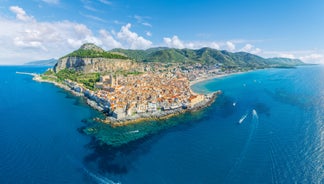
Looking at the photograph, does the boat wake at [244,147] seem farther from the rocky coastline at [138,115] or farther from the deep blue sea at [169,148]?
the rocky coastline at [138,115]

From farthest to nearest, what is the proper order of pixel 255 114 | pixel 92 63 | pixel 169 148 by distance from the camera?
1. pixel 92 63
2. pixel 255 114
3. pixel 169 148

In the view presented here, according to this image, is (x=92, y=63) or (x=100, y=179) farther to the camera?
(x=92, y=63)

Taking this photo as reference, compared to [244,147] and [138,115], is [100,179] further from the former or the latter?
[138,115]

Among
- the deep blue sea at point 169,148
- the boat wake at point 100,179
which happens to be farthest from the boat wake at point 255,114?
the boat wake at point 100,179

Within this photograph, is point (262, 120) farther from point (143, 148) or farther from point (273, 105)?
point (143, 148)

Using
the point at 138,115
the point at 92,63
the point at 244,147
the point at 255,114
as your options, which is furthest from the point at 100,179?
the point at 92,63

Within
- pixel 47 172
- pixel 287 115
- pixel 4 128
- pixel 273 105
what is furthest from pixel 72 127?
pixel 273 105

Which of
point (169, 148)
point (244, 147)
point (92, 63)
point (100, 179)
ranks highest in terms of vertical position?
point (92, 63)

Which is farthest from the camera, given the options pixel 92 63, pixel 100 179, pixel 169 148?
pixel 92 63

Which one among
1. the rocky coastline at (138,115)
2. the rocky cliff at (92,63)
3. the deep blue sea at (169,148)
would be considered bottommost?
the deep blue sea at (169,148)

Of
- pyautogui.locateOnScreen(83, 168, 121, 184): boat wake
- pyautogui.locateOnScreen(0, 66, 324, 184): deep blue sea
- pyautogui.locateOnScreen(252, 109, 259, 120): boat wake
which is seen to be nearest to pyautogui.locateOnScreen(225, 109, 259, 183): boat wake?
pyautogui.locateOnScreen(252, 109, 259, 120): boat wake
